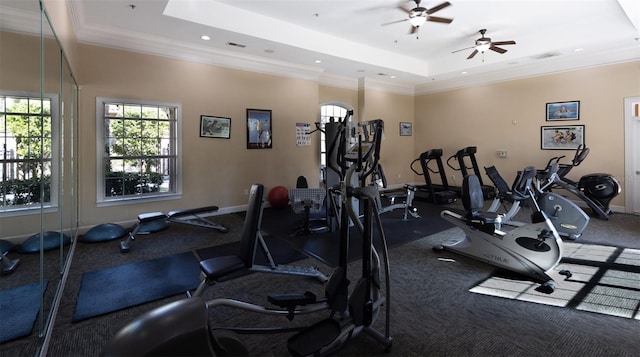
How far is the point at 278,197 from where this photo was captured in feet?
21.1

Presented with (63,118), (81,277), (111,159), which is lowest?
(81,277)

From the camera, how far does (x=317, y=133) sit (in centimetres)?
745

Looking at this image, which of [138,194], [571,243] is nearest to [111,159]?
[138,194]

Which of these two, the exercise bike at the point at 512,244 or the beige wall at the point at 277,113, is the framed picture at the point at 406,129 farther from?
the exercise bike at the point at 512,244

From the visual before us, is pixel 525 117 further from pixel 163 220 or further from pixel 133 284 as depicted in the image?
pixel 133 284

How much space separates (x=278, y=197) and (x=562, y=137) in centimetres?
618

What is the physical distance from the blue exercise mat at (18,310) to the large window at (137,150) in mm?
3268

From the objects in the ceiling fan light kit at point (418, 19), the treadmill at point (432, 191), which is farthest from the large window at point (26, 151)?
the treadmill at point (432, 191)

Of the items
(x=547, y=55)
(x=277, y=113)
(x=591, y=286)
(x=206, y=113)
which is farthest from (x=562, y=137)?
(x=206, y=113)

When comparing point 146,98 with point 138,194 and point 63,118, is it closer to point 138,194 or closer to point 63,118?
point 138,194

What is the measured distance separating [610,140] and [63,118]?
8.77 meters

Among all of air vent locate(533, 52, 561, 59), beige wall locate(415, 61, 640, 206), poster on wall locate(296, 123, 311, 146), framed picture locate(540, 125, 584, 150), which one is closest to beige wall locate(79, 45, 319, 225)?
poster on wall locate(296, 123, 311, 146)

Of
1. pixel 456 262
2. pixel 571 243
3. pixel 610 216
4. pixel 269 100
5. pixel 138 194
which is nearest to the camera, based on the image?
pixel 456 262

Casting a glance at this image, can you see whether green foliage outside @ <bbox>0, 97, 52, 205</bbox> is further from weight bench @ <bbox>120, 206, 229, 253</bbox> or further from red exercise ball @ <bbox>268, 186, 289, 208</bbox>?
red exercise ball @ <bbox>268, 186, 289, 208</bbox>
